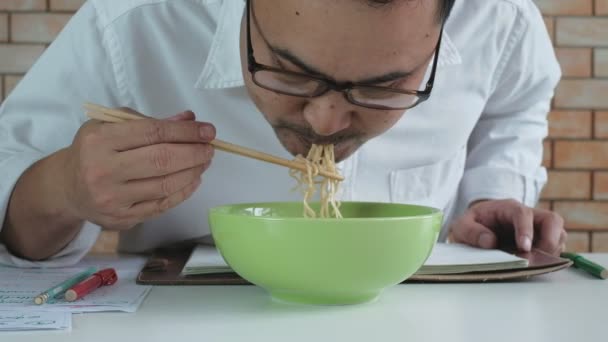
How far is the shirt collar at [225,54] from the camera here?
1.31 meters

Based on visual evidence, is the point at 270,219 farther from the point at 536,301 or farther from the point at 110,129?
the point at 536,301

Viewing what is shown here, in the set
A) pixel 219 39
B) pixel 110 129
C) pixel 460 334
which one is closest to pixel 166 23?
pixel 219 39

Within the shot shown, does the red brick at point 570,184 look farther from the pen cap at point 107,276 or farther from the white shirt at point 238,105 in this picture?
the pen cap at point 107,276

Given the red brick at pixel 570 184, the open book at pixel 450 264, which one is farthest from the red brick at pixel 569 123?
the open book at pixel 450 264

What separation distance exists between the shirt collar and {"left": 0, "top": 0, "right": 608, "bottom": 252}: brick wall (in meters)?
1.39

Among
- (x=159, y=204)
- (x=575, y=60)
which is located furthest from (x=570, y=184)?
(x=159, y=204)

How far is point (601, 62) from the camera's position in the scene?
8.57 ft

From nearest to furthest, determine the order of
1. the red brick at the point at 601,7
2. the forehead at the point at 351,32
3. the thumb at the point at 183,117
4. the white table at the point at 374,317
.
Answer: the white table at the point at 374,317 < the forehead at the point at 351,32 < the thumb at the point at 183,117 < the red brick at the point at 601,7

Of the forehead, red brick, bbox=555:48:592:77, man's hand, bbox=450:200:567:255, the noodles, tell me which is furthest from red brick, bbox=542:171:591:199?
the forehead

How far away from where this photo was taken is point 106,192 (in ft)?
3.35

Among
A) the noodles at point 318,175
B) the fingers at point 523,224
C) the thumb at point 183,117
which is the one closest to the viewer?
the thumb at point 183,117

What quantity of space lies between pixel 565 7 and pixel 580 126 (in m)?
0.39

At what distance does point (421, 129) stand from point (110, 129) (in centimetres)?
74

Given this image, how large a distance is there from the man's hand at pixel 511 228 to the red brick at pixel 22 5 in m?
1.67
